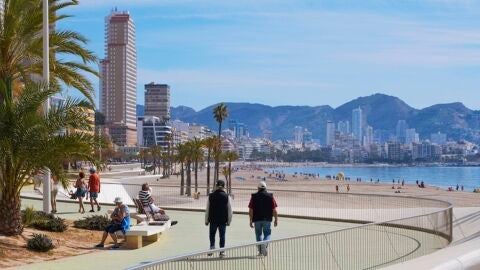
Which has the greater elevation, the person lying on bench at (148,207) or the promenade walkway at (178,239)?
the person lying on bench at (148,207)

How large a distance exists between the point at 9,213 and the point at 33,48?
5283 mm

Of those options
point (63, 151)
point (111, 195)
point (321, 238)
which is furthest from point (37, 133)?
point (111, 195)

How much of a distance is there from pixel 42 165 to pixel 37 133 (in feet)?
2.35

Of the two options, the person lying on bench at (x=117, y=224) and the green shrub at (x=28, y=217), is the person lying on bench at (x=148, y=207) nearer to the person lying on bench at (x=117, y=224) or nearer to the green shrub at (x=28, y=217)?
the person lying on bench at (x=117, y=224)

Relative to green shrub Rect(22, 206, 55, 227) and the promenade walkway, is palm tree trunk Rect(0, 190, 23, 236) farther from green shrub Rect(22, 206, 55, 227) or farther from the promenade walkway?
the promenade walkway

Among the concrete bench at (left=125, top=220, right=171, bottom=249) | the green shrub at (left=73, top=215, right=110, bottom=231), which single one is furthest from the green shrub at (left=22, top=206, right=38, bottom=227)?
the concrete bench at (left=125, top=220, right=171, bottom=249)

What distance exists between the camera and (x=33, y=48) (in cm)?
1770

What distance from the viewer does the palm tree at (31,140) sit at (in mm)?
13398

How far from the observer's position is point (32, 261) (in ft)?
40.8

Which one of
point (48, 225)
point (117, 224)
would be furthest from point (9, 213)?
point (117, 224)

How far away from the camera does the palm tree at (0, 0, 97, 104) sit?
16.3 m

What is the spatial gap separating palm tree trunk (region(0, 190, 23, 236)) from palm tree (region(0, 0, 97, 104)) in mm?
1983

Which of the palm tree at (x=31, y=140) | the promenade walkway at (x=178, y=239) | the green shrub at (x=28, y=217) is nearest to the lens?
the promenade walkway at (x=178, y=239)

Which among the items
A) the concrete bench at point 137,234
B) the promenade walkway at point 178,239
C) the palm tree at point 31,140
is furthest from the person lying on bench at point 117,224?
the palm tree at point 31,140
